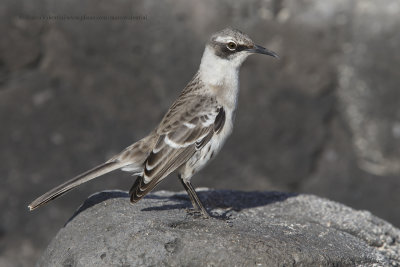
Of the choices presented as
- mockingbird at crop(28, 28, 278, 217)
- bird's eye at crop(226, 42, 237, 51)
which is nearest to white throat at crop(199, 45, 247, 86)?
mockingbird at crop(28, 28, 278, 217)

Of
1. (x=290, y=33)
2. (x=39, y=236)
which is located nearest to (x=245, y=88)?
(x=290, y=33)

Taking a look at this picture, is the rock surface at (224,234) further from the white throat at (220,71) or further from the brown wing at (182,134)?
the white throat at (220,71)

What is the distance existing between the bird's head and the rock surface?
4.35 feet

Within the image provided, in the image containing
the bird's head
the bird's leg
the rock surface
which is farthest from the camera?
the bird's head

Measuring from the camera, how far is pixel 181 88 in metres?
8.53

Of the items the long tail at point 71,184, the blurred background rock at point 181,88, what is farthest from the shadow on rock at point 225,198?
the blurred background rock at point 181,88

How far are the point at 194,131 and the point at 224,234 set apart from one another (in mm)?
1252

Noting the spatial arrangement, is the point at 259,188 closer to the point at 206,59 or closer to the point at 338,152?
the point at 338,152

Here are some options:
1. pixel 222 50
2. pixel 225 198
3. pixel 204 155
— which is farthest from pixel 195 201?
pixel 222 50

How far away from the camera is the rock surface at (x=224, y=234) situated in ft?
18.3

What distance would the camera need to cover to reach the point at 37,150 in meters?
8.59

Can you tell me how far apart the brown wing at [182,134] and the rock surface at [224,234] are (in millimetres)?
361

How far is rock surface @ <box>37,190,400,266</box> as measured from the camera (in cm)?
559

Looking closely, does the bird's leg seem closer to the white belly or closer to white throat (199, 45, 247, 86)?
the white belly
